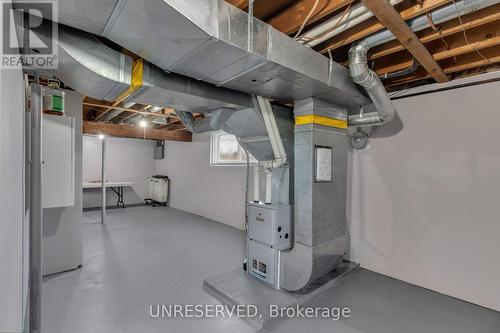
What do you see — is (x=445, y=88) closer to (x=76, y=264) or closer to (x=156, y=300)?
(x=156, y=300)

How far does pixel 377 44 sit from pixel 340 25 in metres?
0.41

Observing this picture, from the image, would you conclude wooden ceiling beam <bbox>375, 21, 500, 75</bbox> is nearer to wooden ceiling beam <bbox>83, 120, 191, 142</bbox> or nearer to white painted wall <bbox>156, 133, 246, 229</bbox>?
white painted wall <bbox>156, 133, 246, 229</bbox>

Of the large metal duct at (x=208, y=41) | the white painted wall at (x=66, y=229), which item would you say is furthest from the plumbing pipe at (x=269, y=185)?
the white painted wall at (x=66, y=229)

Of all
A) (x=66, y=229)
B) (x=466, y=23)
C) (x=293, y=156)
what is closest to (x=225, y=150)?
(x=293, y=156)

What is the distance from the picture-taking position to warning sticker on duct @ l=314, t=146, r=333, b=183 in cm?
252

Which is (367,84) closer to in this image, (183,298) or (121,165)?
(183,298)

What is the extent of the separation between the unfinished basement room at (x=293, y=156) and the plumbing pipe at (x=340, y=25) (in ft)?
0.04

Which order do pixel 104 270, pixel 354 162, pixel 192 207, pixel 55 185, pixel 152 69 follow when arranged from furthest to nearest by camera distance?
pixel 192 207, pixel 354 162, pixel 104 270, pixel 55 185, pixel 152 69

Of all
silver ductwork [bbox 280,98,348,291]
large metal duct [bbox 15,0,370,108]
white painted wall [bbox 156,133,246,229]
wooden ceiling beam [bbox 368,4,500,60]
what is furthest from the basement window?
wooden ceiling beam [bbox 368,4,500,60]

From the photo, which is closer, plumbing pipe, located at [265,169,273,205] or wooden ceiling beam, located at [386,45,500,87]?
wooden ceiling beam, located at [386,45,500,87]

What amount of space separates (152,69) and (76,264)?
2751 mm

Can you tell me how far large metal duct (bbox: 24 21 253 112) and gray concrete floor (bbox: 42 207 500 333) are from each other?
1.89 metres

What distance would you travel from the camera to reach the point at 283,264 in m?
2.63

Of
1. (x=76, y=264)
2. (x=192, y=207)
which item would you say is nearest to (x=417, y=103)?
(x=76, y=264)
